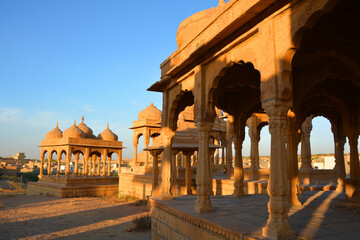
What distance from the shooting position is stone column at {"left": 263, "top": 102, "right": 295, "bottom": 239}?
4.03 metres

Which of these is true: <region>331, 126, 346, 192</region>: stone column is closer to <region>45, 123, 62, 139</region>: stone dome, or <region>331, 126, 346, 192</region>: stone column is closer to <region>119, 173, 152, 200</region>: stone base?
<region>119, 173, 152, 200</region>: stone base

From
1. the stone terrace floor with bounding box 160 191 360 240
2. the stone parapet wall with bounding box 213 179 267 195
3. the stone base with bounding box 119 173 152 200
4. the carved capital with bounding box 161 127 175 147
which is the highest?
the carved capital with bounding box 161 127 175 147

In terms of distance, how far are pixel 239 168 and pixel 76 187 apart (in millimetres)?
16129

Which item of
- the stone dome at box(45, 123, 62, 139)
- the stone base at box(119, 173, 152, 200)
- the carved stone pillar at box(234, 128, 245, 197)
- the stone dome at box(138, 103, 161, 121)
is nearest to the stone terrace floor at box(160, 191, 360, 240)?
the carved stone pillar at box(234, 128, 245, 197)

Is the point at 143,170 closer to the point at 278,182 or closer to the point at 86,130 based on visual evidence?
the point at 86,130

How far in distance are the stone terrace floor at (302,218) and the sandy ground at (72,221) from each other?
4.46 meters

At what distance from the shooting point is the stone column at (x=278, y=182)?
4.03m

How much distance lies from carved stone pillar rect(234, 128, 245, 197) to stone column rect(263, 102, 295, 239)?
15.8 feet

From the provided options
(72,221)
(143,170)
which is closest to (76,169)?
(143,170)

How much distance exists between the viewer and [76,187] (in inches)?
845

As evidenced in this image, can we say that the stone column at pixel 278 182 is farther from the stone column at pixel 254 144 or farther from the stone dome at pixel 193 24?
the stone column at pixel 254 144

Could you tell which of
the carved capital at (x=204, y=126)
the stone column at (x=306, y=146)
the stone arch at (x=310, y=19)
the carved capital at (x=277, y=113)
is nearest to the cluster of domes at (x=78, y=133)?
the stone column at (x=306, y=146)

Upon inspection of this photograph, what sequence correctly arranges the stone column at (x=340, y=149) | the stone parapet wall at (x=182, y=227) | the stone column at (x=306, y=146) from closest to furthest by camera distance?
the stone parapet wall at (x=182, y=227) < the stone column at (x=340, y=149) < the stone column at (x=306, y=146)

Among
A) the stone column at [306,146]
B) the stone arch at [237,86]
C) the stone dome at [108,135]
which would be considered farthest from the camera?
the stone dome at [108,135]
